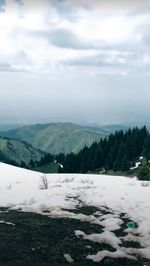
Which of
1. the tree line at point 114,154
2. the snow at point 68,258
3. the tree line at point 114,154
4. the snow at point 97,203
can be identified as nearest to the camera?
the snow at point 68,258

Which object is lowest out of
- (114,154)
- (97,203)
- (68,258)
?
(114,154)

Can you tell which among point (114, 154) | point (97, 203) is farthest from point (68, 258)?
point (114, 154)

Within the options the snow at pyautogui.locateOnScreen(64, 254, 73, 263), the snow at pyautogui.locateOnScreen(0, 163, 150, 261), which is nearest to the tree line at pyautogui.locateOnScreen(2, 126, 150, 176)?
the snow at pyautogui.locateOnScreen(0, 163, 150, 261)

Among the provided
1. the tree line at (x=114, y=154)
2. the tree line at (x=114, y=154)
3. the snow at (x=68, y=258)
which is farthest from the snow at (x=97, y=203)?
the tree line at (x=114, y=154)

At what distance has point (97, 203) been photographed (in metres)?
17.5

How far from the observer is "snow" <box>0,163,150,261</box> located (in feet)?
40.4

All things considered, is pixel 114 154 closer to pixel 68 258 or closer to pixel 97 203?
pixel 97 203

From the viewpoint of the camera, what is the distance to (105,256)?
1090 cm

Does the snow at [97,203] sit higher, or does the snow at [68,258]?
the snow at [97,203]

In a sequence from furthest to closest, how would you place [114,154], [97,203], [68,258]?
[114,154], [97,203], [68,258]

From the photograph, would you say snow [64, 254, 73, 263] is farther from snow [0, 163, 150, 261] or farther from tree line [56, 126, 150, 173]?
tree line [56, 126, 150, 173]

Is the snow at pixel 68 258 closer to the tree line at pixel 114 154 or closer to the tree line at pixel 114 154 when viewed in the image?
the tree line at pixel 114 154

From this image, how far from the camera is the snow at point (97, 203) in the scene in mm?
12320

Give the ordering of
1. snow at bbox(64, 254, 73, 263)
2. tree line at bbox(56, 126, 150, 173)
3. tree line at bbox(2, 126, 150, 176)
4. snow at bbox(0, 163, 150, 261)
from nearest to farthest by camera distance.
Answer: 1. snow at bbox(64, 254, 73, 263)
2. snow at bbox(0, 163, 150, 261)
3. tree line at bbox(2, 126, 150, 176)
4. tree line at bbox(56, 126, 150, 173)
